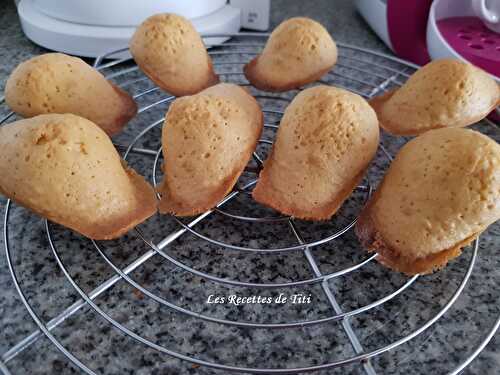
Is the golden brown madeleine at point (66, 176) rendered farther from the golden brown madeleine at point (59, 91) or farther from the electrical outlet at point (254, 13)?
the electrical outlet at point (254, 13)

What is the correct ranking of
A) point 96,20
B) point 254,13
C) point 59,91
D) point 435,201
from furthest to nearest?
point 254,13 < point 96,20 < point 59,91 < point 435,201

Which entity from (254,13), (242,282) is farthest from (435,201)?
(254,13)

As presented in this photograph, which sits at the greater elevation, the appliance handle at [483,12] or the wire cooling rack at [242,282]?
the appliance handle at [483,12]

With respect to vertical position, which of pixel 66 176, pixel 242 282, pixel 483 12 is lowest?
pixel 242 282

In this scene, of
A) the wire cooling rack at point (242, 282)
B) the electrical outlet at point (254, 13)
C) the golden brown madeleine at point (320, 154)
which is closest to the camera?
the wire cooling rack at point (242, 282)

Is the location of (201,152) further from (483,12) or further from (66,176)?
(483,12)

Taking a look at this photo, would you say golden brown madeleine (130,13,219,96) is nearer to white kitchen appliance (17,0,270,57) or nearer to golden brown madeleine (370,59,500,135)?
white kitchen appliance (17,0,270,57)

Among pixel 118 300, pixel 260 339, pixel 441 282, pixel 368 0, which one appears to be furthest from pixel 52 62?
pixel 368 0

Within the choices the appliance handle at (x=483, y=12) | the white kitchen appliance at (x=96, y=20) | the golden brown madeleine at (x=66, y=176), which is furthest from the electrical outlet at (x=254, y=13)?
the golden brown madeleine at (x=66, y=176)

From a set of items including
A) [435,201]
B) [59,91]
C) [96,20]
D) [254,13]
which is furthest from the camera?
[254,13]
